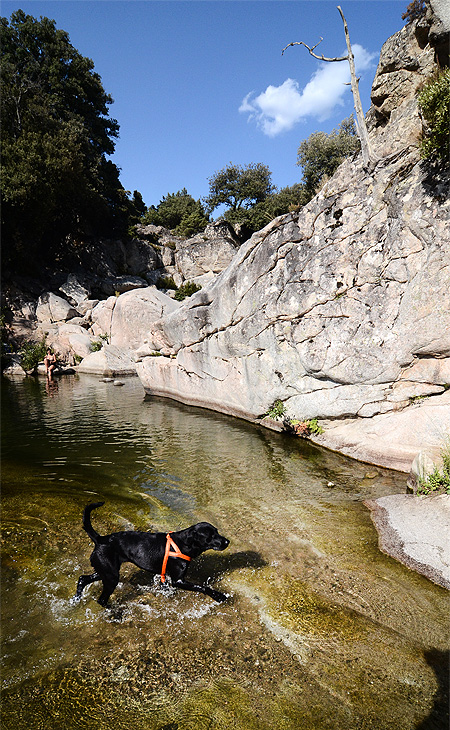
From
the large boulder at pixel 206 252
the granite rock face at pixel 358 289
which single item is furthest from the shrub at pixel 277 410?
the large boulder at pixel 206 252

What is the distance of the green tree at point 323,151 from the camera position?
53688 mm

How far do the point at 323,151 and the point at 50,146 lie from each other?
121 ft

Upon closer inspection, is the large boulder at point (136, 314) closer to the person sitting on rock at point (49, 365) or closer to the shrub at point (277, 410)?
the person sitting on rock at point (49, 365)

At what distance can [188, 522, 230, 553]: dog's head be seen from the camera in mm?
5246

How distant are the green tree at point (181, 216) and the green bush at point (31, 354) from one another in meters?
35.6

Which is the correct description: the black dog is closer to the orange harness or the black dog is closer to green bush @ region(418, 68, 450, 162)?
the orange harness

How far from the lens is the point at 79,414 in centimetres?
1812

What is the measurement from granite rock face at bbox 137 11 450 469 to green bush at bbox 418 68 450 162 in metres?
0.61

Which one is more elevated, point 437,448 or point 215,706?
point 437,448

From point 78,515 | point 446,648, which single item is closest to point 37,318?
point 78,515

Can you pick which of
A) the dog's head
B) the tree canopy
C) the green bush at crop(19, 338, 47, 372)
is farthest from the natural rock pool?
the tree canopy

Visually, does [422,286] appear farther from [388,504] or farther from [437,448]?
[388,504]

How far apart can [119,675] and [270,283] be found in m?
12.9

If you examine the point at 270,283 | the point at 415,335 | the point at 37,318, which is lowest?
the point at 415,335
